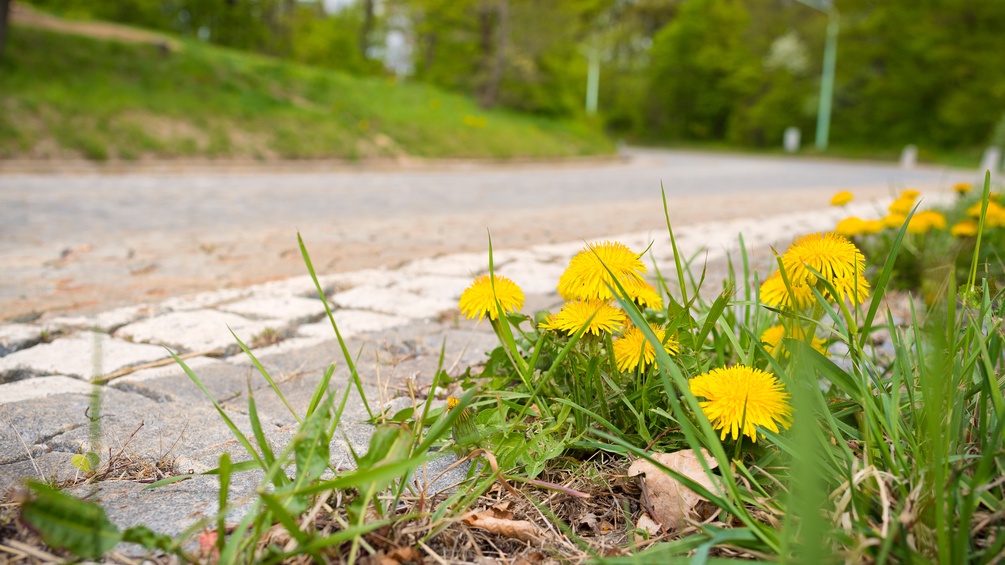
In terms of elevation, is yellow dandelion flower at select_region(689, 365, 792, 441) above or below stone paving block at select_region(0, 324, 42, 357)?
above

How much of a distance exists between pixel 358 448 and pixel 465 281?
5.52 ft

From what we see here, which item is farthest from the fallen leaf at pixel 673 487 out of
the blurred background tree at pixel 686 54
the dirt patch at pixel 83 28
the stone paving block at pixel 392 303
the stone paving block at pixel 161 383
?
the dirt patch at pixel 83 28

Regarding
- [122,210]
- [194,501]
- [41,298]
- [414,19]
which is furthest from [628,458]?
[414,19]

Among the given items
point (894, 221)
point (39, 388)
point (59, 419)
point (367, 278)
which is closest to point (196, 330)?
point (39, 388)

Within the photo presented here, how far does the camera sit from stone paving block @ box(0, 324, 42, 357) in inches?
83.2

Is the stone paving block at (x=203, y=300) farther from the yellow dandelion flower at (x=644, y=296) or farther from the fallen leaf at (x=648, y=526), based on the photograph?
the fallen leaf at (x=648, y=526)

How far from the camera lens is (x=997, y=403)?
3.15 feet

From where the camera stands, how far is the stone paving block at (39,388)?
1.67 metres

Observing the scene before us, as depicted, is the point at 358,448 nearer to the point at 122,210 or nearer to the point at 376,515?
the point at 376,515


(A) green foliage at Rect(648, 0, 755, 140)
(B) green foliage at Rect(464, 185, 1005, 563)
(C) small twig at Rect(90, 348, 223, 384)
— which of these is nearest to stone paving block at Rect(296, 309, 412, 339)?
(C) small twig at Rect(90, 348, 223, 384)

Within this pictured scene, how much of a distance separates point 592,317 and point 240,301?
1.89 meters

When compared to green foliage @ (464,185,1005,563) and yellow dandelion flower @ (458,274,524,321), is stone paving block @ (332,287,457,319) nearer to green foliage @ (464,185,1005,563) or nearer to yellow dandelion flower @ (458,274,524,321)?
green foliage @ (464,185,1005,563)

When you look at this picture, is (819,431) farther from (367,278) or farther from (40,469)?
(367,278)

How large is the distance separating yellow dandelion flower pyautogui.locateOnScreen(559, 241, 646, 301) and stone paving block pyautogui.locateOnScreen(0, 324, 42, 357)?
170cm
